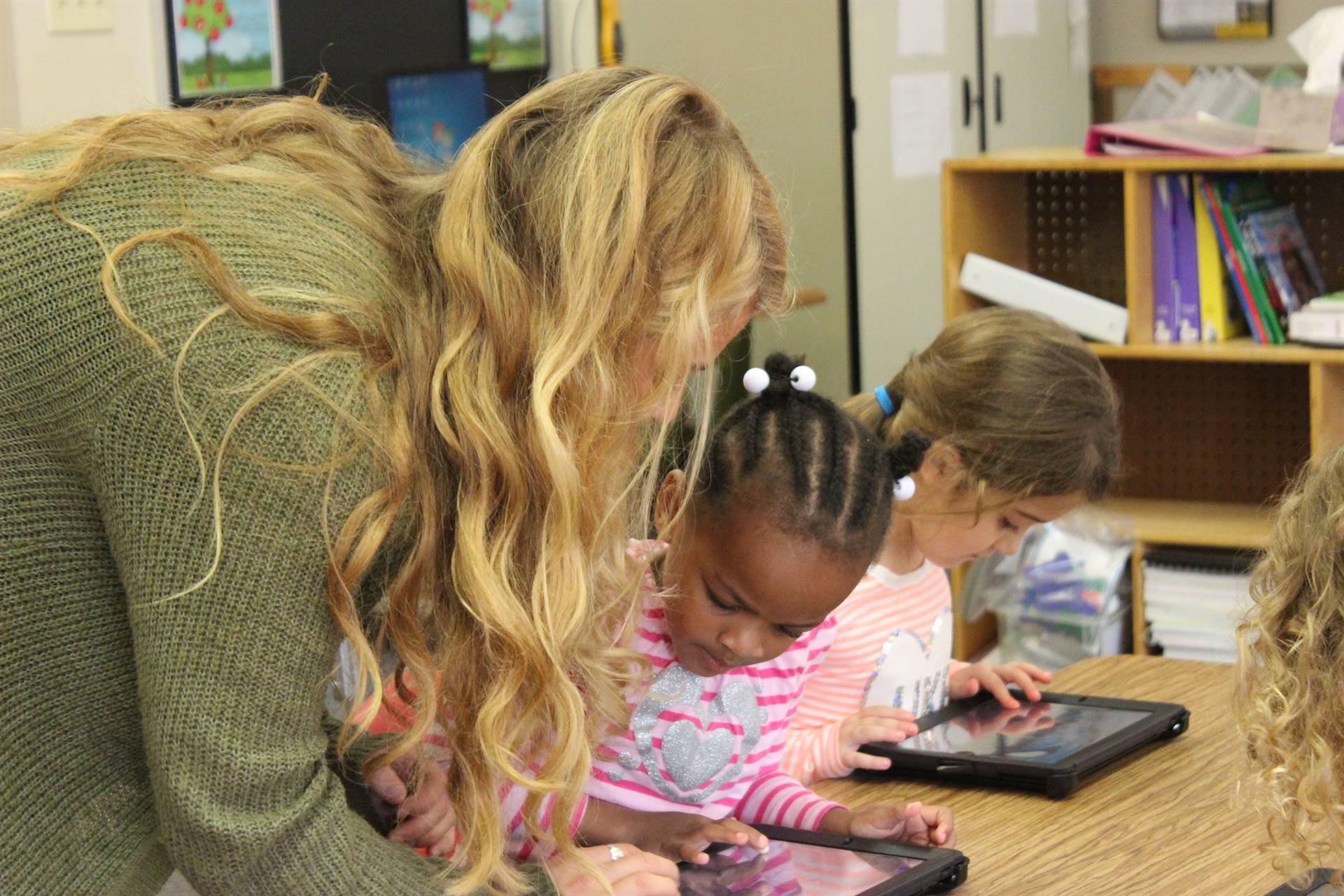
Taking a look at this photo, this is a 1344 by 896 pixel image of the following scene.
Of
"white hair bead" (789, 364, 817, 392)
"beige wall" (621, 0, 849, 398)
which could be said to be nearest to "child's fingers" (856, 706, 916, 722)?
"white hair bead" (789, 364, 817, 392)

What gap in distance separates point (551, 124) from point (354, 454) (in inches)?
9.8

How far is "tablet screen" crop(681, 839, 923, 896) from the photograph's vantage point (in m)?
1.14

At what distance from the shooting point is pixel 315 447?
798 millimetres

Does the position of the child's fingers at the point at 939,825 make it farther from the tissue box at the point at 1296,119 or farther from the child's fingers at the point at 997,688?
the tissue box at the point at 1296,119

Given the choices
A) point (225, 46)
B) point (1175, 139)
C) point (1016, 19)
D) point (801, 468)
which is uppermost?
point (1016, 19)

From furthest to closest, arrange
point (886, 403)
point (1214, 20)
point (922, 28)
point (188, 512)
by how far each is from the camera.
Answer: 1. point (1214, 20)
2. point (922, 28)
3. point (886, 403)
4. point (188, 512)

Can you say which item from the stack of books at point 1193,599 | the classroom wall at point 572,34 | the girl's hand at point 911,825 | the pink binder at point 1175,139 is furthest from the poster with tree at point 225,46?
the girl's hand at point 911,825

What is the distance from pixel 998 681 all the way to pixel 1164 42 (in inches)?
149

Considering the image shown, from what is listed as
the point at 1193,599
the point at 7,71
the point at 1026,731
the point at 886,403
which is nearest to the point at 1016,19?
the point at 1193,599

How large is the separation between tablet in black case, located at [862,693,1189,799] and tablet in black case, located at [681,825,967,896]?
0.76ft

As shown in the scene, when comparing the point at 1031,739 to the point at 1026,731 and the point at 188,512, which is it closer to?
the point at 1026,731

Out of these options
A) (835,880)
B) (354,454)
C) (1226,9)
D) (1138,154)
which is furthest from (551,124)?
(1226,9)

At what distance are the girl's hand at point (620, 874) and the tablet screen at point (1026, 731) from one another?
43 centimetres

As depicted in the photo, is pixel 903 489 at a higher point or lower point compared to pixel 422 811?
higher
